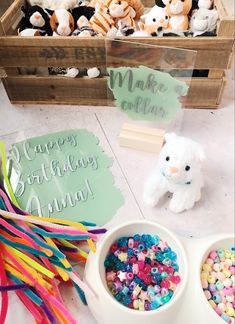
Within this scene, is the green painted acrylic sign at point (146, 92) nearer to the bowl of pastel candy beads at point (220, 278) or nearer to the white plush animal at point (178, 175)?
the white plush animal at point (178, 175)

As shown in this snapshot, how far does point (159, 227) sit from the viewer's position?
0.45 m

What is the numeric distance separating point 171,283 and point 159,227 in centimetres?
7

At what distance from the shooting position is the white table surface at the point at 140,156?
21.1 inches

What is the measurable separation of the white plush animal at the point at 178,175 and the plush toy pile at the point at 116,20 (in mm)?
270

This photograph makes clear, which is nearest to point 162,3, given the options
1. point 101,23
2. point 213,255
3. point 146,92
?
point 101,23

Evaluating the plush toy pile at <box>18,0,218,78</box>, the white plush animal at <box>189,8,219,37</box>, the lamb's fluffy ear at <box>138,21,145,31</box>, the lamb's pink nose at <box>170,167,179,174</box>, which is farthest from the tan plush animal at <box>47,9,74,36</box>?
the lamb's pink nose at <box>170,167,179,174</box>

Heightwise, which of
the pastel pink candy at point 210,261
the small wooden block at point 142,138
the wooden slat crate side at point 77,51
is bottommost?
the pastel pink candy at point 210,261

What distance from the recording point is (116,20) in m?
0.72

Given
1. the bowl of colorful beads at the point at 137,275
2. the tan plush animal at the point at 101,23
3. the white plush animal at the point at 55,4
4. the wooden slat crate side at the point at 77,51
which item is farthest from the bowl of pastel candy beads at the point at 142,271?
the white plush animal at the point at 55,4

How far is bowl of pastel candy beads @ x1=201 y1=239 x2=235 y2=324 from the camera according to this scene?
1.36 feet

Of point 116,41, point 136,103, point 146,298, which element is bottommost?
point 146,298

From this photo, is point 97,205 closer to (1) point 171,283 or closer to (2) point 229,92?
(1) point 171,283

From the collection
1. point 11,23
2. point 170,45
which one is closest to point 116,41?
point 170,45

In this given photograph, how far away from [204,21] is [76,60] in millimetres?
272
